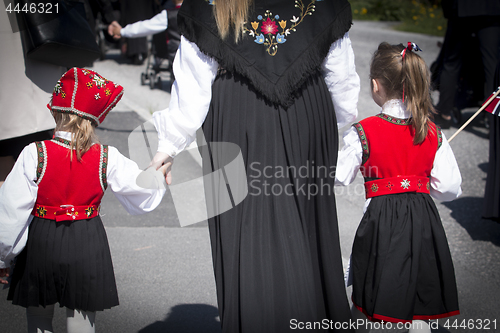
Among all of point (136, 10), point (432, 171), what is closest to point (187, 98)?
point (432, 171)

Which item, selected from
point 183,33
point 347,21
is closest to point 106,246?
point 183,33

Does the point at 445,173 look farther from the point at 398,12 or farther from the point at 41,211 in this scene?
the point at 398,12

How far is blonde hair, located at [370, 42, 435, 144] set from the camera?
2387mm

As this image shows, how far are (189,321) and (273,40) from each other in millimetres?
1720

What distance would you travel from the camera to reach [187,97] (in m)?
2.14

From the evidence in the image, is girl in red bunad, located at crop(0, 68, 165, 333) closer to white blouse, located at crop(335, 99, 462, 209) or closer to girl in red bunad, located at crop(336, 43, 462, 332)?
white blouse, located at crop(335, 99, 462, 209)

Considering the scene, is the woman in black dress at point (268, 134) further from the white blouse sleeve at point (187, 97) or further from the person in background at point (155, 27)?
the person in background at point (155, 27)

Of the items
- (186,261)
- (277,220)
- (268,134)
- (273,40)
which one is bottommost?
(186,261)

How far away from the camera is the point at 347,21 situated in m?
2.25

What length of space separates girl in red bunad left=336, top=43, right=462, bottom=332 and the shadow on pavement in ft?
3.07

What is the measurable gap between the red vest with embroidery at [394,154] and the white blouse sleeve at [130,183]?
1.00 meters

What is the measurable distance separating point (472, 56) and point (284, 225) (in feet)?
19.0

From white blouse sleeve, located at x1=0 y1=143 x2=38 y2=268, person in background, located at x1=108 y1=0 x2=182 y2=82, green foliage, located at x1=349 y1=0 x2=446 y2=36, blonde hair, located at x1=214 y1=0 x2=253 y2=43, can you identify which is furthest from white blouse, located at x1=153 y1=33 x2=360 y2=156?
green foliage, located at x1=349 y1=0 x2=446 y2=36

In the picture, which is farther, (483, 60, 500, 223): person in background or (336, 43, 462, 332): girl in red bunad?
(483, 60, 500, 223): person in background
